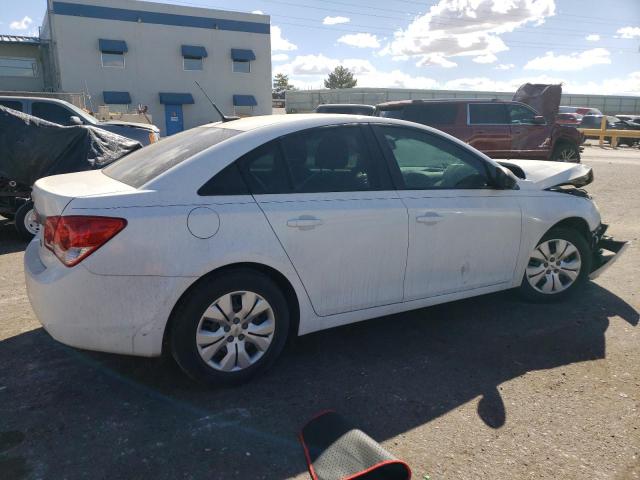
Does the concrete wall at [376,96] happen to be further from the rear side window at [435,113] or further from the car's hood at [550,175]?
the car's hood at [550,175]

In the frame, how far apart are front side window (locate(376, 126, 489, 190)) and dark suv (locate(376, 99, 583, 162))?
25.0ft

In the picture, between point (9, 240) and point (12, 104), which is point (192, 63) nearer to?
point (12, 104)

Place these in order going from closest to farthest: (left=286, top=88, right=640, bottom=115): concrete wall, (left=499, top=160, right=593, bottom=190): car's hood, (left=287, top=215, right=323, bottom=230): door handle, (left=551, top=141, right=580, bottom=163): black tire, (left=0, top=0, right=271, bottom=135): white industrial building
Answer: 1. (left=287, top=215, right=323, bottom=230): door handle
2. (left=499, top=160, right=593, bottom=190): car's hood
3. (left=551, top=141, right=580, bottom=163): black tire
4. (left=0, top=0, right=271, bottom=135): white industrial building
5. (left=286, top=88, right=640, bottom=115): concrete wall

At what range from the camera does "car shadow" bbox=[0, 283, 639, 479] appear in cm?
252

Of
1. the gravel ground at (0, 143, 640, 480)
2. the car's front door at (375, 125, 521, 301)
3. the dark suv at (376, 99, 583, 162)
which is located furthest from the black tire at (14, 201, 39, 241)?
the dark suv at (376, 99, 583, 162)

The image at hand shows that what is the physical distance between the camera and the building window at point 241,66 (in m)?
31.3

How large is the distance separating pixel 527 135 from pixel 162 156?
10848 mm

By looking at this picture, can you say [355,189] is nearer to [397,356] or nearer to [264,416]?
[397,356]

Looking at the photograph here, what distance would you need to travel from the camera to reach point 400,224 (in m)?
3.45

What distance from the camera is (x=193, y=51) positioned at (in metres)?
29.5

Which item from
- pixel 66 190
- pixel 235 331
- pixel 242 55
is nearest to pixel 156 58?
pixel 242 55

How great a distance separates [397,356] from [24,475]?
2.25 metres

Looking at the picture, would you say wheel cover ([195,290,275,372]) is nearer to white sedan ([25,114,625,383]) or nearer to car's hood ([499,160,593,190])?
white sedan ([25,114,625,383])

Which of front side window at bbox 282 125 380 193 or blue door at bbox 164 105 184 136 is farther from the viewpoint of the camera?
blue door at bbox 164 105 184 136
